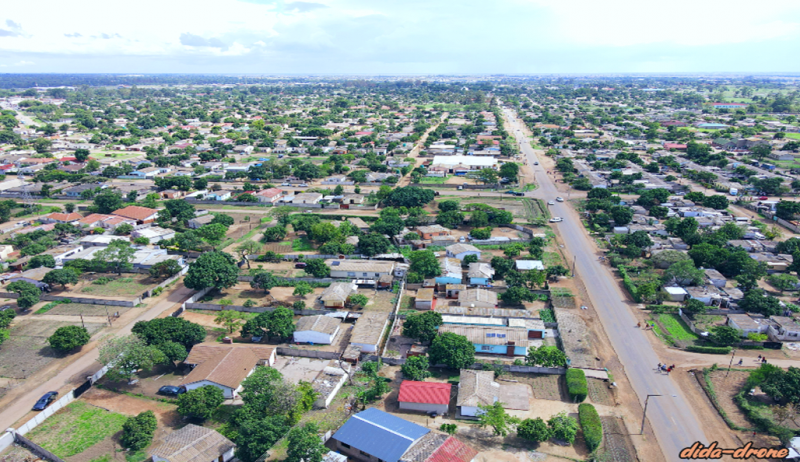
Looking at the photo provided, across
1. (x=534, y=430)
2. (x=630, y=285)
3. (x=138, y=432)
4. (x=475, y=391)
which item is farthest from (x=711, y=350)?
(x=138, y=432)

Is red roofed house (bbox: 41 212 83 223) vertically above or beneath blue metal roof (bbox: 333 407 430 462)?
above

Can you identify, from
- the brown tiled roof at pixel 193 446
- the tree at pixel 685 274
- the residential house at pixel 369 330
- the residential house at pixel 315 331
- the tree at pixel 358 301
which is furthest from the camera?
the tree at pixel 685 274

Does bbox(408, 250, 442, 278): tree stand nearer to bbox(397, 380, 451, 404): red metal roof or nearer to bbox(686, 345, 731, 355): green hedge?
bbox(397, 380, 451, 404): red metal roof

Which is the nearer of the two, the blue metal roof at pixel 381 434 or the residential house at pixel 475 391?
the blue metal roof at pixel 381 434

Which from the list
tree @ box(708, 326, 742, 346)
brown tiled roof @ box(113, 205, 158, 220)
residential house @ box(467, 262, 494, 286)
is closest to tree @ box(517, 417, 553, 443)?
tree @ box(708, 326, 742, 346)

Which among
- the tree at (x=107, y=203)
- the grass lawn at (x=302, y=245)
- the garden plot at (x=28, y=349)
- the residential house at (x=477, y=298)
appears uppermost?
the tree at (x=107, y=203)

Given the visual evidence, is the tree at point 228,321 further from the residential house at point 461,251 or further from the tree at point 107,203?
the tree at point 107,203

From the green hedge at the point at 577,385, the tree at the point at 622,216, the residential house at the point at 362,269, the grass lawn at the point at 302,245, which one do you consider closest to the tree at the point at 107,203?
the grass lawn at the point at 302,245
